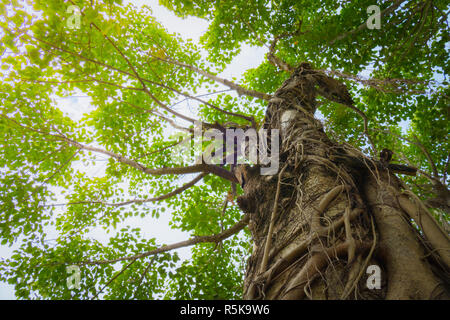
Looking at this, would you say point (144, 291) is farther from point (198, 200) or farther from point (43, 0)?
point (43, 0)

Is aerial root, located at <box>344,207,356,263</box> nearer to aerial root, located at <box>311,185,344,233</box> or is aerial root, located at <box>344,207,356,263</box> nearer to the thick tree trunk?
the thick tree trunk

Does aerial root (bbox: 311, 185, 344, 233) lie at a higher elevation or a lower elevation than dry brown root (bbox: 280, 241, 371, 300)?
higher

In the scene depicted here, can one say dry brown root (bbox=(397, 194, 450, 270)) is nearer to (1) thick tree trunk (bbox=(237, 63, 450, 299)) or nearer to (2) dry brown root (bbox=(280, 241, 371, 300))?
(1) thick tree trunk (bbox=(237, 63, 450, 299))

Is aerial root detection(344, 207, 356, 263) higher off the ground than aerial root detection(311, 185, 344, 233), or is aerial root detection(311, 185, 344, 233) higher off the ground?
aerial root detection(311, 185, 344, 233)

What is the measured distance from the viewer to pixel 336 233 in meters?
1.28

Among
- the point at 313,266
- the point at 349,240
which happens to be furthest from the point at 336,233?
the point at 313,266

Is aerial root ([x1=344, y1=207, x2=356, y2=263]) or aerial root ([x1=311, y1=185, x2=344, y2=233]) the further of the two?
aerial root ([x1=311, y1=185, x2=344, y2=233])

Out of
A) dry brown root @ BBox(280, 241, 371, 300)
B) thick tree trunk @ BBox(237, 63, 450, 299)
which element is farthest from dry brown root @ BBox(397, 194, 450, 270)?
dry brown root @ BBox(280, 241, 371, 300)

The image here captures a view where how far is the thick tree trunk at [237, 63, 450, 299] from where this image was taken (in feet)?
3.46

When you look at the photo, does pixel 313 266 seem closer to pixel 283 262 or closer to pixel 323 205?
pixel 283 262

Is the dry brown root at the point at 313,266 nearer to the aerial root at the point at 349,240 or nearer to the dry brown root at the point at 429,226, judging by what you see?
the aerial root at the point at 349,240

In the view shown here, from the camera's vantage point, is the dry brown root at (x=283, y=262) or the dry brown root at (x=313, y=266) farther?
the dry brown root at (x=283, y=262)

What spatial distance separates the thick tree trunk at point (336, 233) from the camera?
41.5 inches

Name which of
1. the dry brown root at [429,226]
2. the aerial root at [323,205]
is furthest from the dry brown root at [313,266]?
the dry brown root at [429,226]
